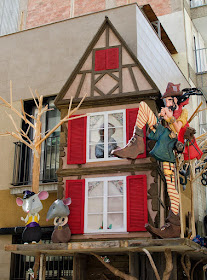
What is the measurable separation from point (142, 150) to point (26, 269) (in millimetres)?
5624

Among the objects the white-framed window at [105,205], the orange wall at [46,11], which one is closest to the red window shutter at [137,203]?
the white-framed window at [105,205]

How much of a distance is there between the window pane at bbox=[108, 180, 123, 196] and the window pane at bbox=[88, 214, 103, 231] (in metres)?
0.60

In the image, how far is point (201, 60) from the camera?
19.8 m

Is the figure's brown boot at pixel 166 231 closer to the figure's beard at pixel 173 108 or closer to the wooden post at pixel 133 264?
the wooden post at pixel 133 264

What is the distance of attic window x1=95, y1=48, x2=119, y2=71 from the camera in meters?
11.9

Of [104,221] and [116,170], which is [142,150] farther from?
[104,221]

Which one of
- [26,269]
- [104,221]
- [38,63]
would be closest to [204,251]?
[104,221]

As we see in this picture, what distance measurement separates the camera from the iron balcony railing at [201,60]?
63.3ft

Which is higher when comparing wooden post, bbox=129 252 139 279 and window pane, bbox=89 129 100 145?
window pane, bbox=89 129 100 145

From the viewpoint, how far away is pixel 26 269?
44.0 ft

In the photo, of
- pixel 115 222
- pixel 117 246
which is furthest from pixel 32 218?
pixel 117 246

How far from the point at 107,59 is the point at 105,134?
6.86ft

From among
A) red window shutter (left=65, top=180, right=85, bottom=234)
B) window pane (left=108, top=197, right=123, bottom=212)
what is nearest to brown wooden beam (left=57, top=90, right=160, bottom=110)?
red window shutter (left=65, top=180, right=85, bottom=234)

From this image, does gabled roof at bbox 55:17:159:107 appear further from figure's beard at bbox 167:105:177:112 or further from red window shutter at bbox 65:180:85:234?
red window shutter at bbox 65:180:85:234
